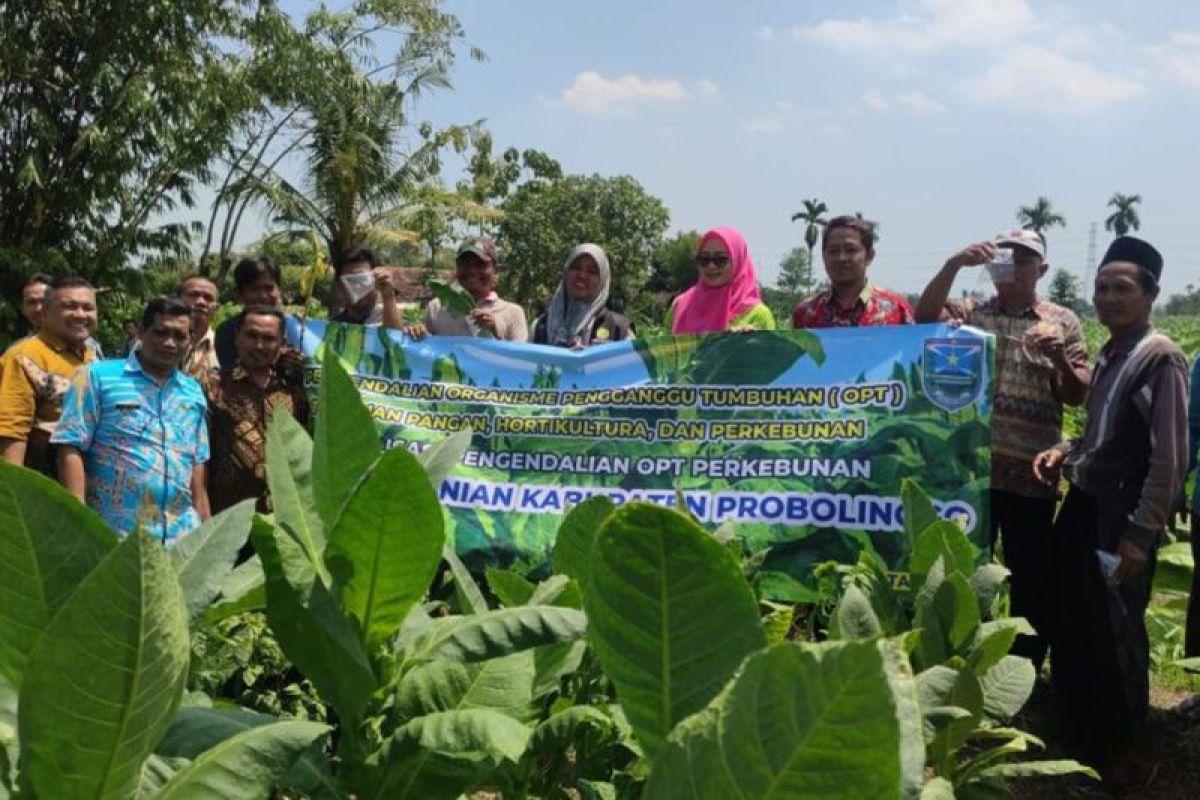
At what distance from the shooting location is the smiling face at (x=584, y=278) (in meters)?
4.23

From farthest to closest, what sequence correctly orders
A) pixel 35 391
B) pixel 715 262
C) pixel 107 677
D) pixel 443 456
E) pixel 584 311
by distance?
1. pixel 584 311
2. pixel 715 262
3. pixel 35 391
4. pixel 443 456
5. pixel 107 677

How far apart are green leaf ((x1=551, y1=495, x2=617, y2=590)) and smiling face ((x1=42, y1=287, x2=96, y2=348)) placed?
10.0 feet

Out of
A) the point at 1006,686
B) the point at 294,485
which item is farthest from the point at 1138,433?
the point at 294,485

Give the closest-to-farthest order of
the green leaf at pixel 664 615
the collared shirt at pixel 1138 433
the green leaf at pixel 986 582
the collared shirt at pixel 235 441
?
the green leaf at pixel 664 615
the green leaf at pixel 986 582
the collared shirt at pixel 1138 433
the collared shirt at pixel 235 441

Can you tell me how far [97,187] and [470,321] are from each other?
33.0 ft

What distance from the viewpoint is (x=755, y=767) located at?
55cm

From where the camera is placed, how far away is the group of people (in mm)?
3002

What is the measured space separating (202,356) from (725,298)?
2110 mm

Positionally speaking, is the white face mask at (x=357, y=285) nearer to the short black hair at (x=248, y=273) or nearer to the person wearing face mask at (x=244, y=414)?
the short black hair at (x=248, y=273)

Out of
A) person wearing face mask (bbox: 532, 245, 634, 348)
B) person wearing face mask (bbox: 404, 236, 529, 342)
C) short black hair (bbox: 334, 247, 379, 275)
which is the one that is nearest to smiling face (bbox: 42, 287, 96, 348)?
short black hair (bbox: 334, 247, 379, 275)

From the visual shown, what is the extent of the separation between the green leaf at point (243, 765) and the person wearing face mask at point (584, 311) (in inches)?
133

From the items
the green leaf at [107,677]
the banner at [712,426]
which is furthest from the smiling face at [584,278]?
the green leaf at [107,677]

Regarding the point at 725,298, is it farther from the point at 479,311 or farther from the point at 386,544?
the point at 386,544

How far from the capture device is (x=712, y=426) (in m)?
3.76
